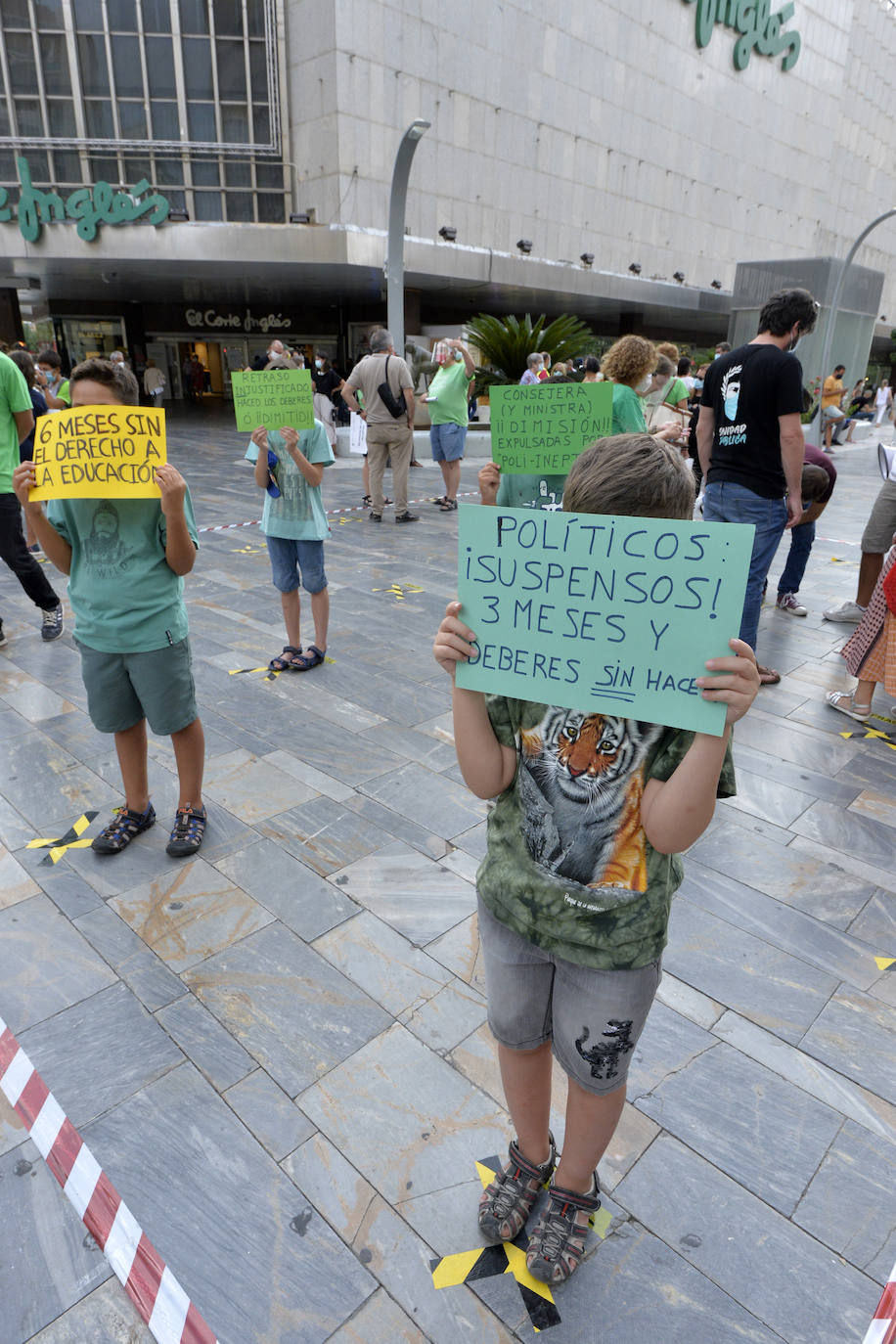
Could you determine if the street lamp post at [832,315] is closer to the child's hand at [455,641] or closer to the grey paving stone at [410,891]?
the grey paving stone at [410,891]

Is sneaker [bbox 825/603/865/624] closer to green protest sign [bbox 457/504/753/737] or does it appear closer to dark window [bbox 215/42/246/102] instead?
green protest sign [bbox 457/504/753/737]

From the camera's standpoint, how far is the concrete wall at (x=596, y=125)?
64.8 ft

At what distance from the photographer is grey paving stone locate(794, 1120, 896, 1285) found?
5.81 ft

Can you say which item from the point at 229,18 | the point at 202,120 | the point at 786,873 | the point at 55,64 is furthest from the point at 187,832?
the point at 55,64

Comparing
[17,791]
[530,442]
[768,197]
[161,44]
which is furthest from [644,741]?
[768,197]

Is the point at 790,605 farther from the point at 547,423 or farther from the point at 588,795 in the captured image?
the point at 588,795

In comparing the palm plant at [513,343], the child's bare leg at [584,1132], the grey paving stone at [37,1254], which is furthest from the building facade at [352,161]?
the child's bare leg at [584,1132]

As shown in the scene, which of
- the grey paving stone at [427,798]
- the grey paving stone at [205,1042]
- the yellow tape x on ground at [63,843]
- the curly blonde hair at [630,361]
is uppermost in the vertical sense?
the curly blonde hair at [630,361]

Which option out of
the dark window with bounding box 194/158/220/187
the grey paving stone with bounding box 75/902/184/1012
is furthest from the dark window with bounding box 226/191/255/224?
the grey paving stone with bounding box 75/902/184/1012

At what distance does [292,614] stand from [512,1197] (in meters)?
3.60

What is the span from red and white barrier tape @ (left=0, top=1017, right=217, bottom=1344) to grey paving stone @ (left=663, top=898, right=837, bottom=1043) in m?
1.62

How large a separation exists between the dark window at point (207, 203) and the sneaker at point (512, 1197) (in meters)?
24.8

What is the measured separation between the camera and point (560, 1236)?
1.71m

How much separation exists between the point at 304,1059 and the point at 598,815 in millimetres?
1356
